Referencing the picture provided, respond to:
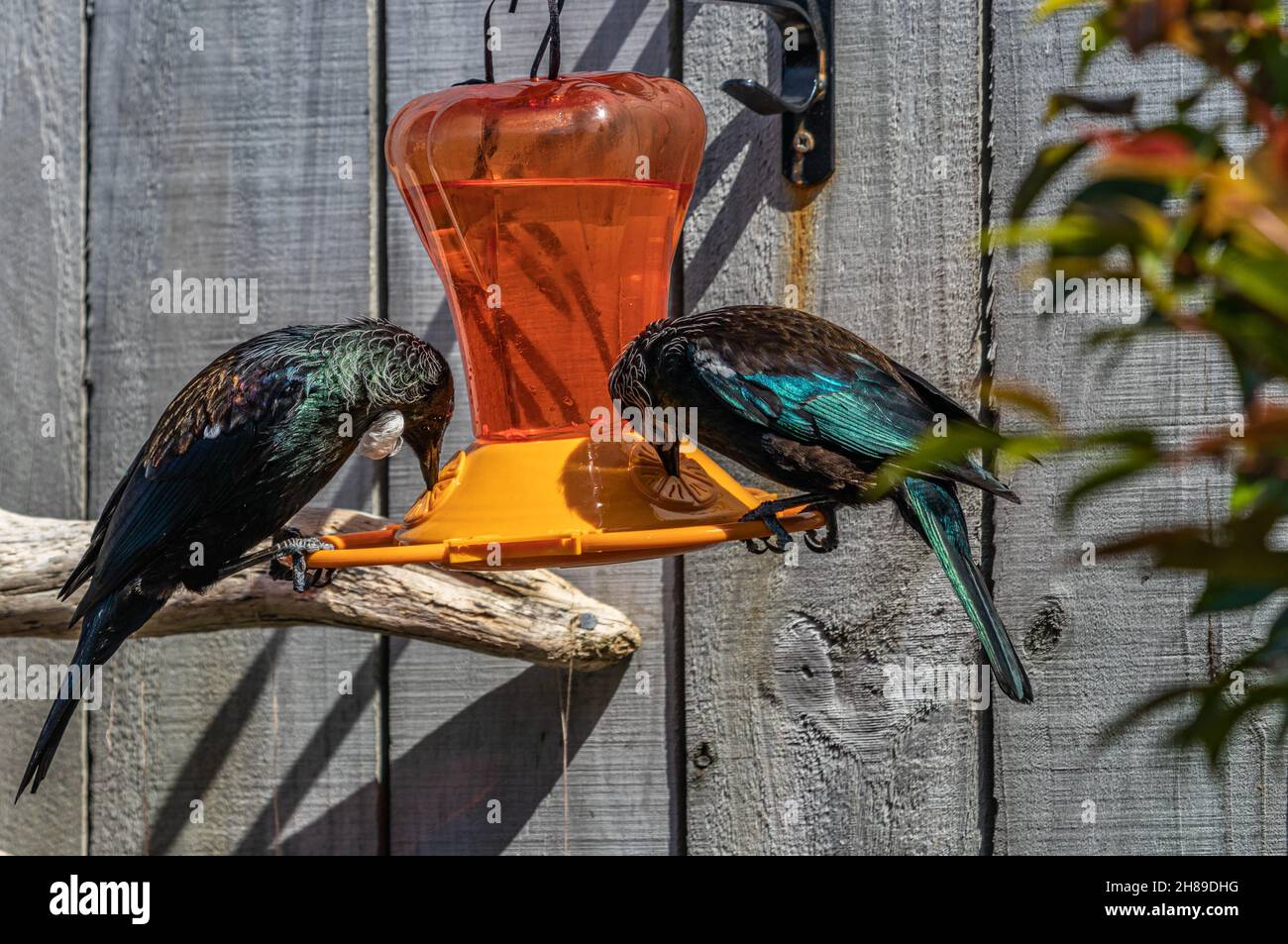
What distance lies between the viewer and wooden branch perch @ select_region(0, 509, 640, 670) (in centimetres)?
215

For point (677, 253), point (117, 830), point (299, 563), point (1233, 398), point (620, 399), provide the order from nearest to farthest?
point (299, 563)
point (620, 399)
point (1233, 398)
point (677, 253)
point (117, 830)

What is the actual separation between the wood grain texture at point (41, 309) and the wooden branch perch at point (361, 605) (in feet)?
0.88

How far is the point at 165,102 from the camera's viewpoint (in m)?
2.43

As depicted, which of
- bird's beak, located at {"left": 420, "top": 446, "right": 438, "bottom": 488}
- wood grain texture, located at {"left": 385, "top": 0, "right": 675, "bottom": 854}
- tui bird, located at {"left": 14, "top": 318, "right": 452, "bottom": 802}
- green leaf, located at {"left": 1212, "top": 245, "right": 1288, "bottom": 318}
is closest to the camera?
green leaf, located at {"left": 1212, "top": 245, "right": 1288, "bottom": 318}

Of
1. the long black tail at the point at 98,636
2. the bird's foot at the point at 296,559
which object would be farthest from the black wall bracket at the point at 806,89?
the long black tail at the point at 98,636

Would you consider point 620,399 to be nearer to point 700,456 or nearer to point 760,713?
point 700,456

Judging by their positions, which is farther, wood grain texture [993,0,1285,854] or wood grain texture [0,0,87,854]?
wood grain texture [0,0,87,854]

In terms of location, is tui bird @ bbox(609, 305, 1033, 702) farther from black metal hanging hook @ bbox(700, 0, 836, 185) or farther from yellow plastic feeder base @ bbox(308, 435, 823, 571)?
black metal hanging hook @ bbox(700, 0, 836, 185)

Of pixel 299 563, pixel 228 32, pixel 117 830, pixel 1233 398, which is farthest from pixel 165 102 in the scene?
pixel 1233 398

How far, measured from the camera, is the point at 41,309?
244 centimetres

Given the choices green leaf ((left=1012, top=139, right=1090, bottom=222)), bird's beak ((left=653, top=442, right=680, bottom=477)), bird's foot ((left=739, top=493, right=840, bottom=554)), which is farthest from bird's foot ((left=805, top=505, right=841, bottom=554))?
green leaf ((left=1012, top=139, right=1090, bottom=222))

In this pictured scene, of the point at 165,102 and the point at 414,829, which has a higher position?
the point at 165,102

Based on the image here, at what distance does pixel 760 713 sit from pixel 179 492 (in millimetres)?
1002

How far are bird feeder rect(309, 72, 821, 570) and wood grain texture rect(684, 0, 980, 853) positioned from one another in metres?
Result: 0.27
